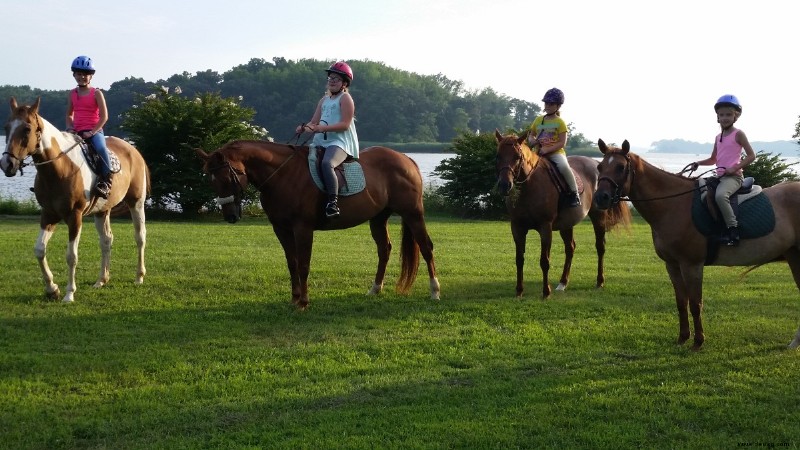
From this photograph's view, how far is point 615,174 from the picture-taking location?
7.15 metres

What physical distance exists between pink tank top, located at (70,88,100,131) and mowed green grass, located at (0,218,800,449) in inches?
86.4

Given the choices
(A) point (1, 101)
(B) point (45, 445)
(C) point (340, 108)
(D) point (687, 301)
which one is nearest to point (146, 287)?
(C) point (340, 108)

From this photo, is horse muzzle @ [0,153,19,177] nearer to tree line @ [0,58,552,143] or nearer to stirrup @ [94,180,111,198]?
stirrup @ [94,180,111,198]

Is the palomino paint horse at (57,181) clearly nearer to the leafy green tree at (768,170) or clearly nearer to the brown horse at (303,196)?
the brown horse at (303,196)

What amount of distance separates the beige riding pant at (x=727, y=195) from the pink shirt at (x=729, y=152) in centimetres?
8

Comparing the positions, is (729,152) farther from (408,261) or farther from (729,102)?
(408,261)

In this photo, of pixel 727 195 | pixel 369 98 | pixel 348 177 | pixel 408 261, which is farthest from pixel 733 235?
pixel 369 98

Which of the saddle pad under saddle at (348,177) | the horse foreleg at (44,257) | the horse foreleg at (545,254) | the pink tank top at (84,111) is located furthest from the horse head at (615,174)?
the horse foreleg at (44,257)

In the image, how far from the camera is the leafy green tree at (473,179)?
2442cm

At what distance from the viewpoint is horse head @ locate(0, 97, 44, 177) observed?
775 cm

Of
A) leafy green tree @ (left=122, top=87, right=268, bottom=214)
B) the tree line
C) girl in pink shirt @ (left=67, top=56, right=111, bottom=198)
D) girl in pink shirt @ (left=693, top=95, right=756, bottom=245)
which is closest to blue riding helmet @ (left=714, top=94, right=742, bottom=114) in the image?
girl in pink shirt @ (left=693, top=95, right=756, bottom=245)

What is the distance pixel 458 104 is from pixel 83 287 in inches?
3070

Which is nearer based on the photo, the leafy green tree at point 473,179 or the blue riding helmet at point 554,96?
the blue riding helmet at point 554,96

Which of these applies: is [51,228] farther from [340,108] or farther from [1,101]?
[1,101]
